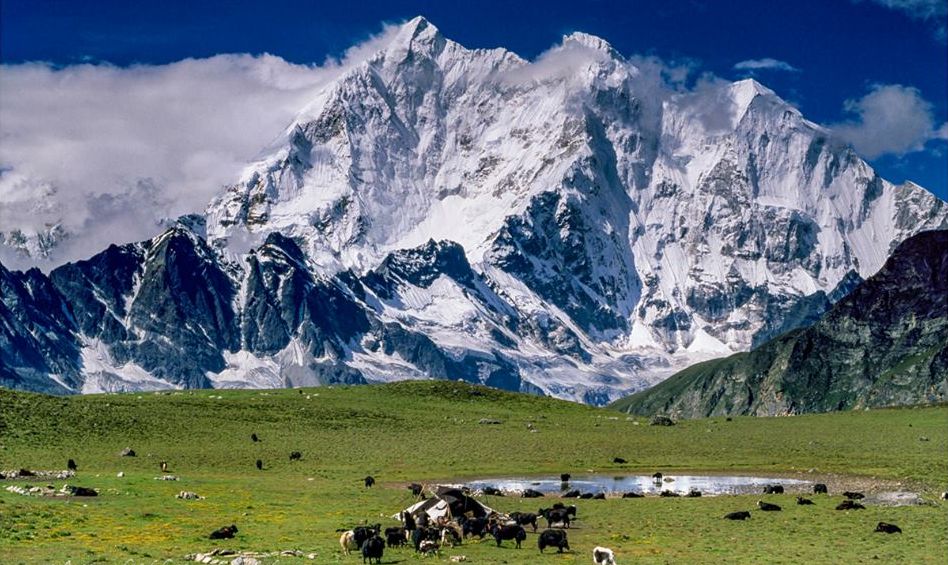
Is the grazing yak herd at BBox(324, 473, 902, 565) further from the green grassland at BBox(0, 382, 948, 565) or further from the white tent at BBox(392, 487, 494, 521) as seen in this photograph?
the green grassland at BBox(0, 382, 948, 565)

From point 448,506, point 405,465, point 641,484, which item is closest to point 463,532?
point 448,506

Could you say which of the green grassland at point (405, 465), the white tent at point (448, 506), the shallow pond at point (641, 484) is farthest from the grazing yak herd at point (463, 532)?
the shallow pond at point (641, 484)

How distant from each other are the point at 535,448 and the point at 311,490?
37197mm

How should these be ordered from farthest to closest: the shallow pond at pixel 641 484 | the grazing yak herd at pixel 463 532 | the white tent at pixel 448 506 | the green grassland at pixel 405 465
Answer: the shallow pond at pixel 641 484, the white tent at pixel 448 506, the green grassland at pixel 405 465, the grazing yak herd at pixel 463 532

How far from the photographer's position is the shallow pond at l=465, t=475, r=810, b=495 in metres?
79.2

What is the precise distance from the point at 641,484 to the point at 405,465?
20253 mm

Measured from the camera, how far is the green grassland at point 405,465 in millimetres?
50688

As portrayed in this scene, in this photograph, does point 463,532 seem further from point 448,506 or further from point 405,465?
point 405,465

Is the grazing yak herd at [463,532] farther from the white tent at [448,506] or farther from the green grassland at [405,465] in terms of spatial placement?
the green grassland at [405,465]

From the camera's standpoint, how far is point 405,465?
94.1m

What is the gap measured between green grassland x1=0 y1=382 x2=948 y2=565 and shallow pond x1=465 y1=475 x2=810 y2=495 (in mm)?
3635

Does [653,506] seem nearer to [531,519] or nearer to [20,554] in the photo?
[531,519]

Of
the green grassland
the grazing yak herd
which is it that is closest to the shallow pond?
the green grassland

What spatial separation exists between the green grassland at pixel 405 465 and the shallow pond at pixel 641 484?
11.9 ft
